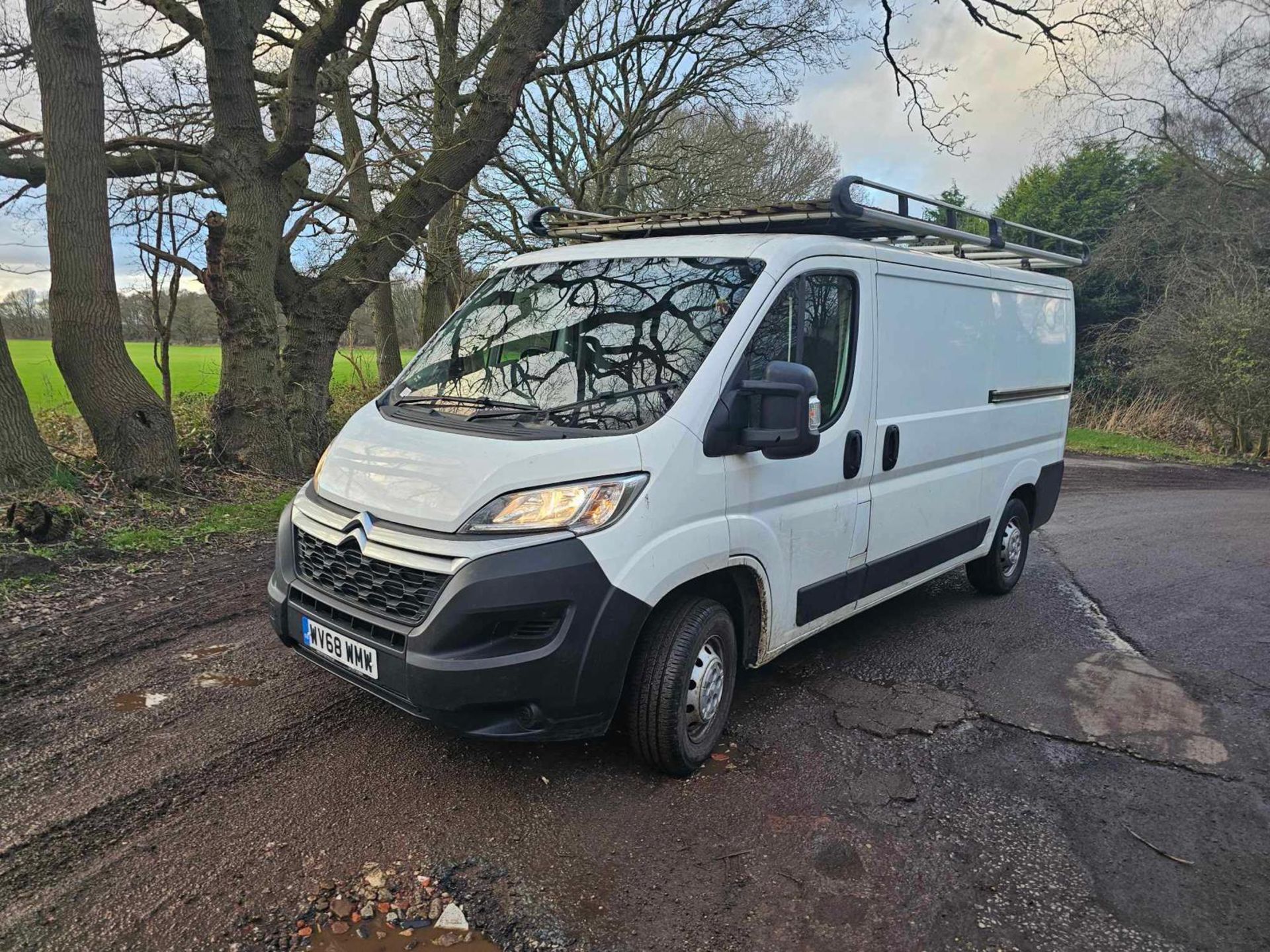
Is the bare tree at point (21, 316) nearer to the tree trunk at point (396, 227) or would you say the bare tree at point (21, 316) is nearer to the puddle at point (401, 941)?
the tree trunk at point (396, 227)

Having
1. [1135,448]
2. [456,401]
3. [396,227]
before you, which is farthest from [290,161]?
[1135,448]

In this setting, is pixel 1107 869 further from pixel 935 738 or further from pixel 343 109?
pixel 343 109

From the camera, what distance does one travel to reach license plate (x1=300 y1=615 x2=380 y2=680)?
2.96m

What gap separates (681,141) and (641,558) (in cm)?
1728

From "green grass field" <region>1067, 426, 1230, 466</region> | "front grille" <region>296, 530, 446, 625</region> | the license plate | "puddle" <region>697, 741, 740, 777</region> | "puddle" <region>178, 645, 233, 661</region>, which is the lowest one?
"puddle" <region>697, 741, 740, 777</region>

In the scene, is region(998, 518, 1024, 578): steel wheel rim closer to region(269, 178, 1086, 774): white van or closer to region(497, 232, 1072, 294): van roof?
region(269, 178, 1086, 774): white van

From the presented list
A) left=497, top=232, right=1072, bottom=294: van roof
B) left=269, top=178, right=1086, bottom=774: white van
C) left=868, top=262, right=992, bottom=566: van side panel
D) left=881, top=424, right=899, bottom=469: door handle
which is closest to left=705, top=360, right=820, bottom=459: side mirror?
left=269, top=178, right=1086, bottom=774: white van

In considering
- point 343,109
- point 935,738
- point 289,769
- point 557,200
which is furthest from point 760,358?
point 557,200

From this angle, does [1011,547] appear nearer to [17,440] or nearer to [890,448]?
[890,448]

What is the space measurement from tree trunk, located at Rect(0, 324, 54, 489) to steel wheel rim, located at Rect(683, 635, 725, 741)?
569 cm

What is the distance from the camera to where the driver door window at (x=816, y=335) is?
3.50m

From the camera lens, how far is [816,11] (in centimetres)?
1500

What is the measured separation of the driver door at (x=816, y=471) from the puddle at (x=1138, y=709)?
1342 millimetres

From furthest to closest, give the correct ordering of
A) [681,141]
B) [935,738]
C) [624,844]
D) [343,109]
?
[681,141]
[343,109]
[935,738]
[624,844]
